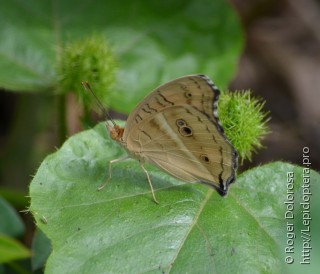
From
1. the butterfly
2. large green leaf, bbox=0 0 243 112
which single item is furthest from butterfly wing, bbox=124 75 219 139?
large green leaf, bbox=0 0 243 112

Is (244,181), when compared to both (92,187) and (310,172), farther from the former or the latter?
(92,187)

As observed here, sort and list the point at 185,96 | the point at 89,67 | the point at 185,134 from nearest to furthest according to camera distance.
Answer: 1. the point at 185,96
2. the point at 185,134
3. the point at 89,67

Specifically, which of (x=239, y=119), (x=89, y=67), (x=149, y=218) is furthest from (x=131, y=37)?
(x=149, y=218)

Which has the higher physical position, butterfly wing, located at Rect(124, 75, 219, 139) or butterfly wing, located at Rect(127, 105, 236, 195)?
butterfly wing, located at Rect(124, 75, 219, 139)

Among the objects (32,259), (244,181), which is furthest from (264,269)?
(32,259)

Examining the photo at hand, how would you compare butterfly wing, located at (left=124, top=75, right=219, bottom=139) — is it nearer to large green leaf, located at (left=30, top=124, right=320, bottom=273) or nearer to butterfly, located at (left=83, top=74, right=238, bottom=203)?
butterfly, located at (left=83, top=74, right=238, bottom=203)

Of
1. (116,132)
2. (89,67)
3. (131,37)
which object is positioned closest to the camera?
(116,132)

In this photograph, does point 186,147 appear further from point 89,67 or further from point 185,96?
point 89,67
